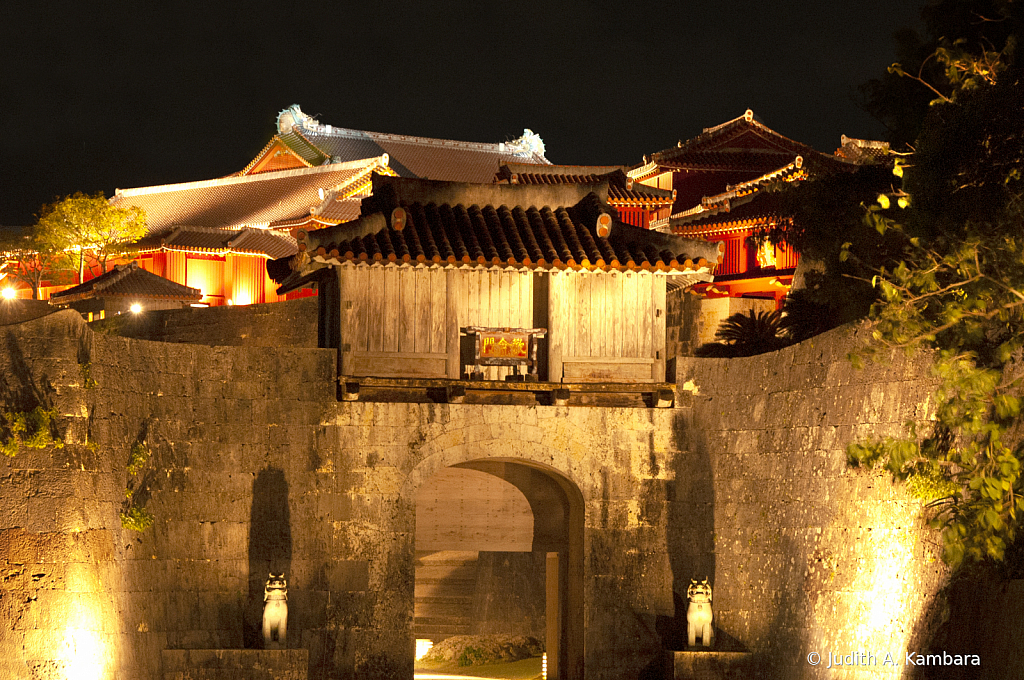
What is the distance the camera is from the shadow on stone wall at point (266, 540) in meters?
17.6

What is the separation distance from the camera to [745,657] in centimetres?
1758

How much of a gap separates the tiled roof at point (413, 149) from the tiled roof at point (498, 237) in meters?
27.5

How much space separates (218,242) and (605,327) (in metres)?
23.6

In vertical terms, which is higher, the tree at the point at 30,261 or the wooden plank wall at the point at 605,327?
the tree at the point at 30,261

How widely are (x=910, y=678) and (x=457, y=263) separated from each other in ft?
28.0

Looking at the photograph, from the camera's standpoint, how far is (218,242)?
3928 cm

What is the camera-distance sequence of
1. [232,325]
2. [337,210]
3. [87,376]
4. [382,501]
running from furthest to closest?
[337,210], [232,325], [382,501], [87,376]

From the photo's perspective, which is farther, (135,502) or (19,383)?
(135,502)

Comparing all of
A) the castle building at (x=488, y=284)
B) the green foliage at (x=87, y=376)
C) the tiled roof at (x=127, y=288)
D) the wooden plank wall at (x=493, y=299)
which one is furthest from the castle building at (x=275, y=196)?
the green foliage at (x=87, y=376)

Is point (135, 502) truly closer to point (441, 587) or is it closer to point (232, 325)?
point (232, 325)

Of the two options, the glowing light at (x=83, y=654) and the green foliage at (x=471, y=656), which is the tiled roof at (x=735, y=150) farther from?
the glowing light at (x=83, y=654)

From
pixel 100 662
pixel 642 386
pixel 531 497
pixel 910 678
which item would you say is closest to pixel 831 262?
pixel 642 386

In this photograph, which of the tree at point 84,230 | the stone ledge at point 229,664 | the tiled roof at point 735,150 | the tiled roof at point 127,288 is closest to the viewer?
the stone ledge at point 229,664

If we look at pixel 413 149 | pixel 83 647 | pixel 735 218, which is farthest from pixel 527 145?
pixel 83 647
